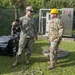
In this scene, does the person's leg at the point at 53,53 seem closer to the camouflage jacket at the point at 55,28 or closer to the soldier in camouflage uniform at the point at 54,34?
the soldier in camouflage uniform at the point at 54,34

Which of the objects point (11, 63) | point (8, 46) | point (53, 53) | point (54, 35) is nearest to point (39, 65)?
point (53, 53)

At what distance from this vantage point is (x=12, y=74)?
656cm

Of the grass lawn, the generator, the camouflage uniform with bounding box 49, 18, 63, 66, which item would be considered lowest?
the grass lawn

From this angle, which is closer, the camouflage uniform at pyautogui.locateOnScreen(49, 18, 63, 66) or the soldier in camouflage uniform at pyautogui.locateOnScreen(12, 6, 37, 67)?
the camouflage uniform at pyautogui.locateOnScreen(49, 18, 63, 66)

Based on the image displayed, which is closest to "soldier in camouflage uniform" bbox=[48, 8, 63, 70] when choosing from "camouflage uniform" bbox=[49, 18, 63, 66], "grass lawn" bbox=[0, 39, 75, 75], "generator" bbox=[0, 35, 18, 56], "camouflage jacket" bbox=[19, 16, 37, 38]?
"camouflage uniform" bbox=[49, 18, 63, 66]

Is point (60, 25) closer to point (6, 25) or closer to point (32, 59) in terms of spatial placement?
point (32, 59)

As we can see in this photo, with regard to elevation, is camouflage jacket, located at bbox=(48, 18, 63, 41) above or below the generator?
above

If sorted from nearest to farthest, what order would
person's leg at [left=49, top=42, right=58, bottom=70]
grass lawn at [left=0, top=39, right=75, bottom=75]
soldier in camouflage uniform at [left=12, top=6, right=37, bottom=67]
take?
grass lawn at [left=0, top=39, right=75, bottom=75] < person's leg at [left=49, top=42, right=58, bottom=70] < soldier in camouflage uniform at [left=12, top=6, right=37, bottom=67]

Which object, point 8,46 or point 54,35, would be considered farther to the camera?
point 8,46

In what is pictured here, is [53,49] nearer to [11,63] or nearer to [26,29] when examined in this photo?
[26,29]

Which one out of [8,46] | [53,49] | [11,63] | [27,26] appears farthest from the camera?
[8,46]

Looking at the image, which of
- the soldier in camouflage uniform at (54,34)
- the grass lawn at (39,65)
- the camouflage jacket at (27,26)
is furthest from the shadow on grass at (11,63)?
the camouflage jacket at (27,26)

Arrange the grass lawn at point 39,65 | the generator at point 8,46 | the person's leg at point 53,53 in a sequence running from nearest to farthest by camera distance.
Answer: the grass lawn at point 39,65 < the person's leg at point 53,53 < the generator at point 8,46

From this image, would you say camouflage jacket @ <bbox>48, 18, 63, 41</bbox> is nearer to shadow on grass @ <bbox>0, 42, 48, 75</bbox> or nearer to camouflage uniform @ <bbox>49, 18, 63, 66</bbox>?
camouflage uniform @ <bbox>49, 18, 63, 66</bbox>
